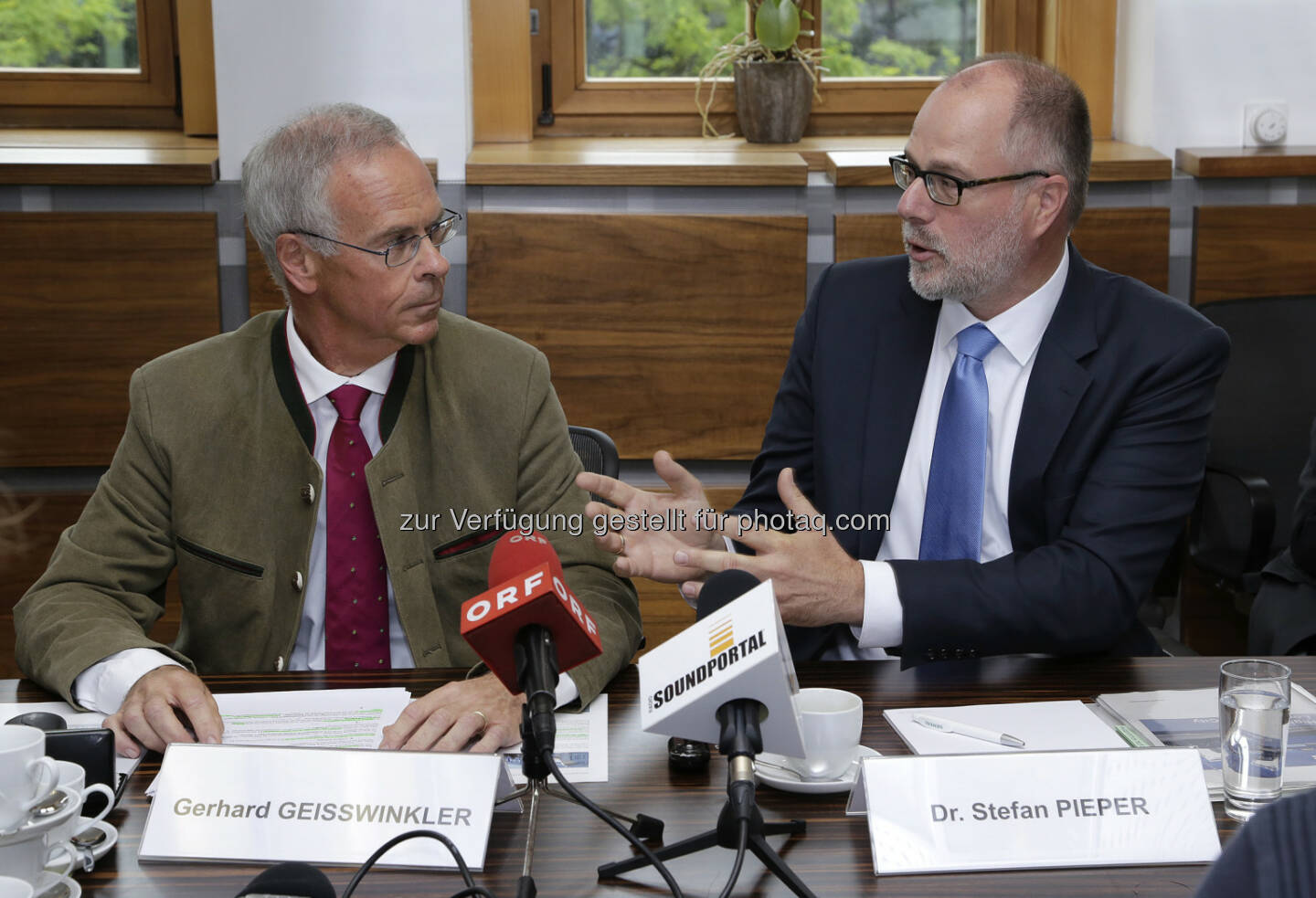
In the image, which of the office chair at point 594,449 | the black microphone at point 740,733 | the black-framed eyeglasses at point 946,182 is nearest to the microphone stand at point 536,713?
the black microphone at point 740,733

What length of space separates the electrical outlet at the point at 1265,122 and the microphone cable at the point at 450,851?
2738mm

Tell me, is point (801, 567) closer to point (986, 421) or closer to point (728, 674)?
point (986, 421)

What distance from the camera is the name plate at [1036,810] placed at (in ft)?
3.73

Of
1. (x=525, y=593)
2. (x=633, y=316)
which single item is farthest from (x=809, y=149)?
(x=525, y=593)

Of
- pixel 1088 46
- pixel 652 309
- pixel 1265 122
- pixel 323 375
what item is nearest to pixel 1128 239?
pixel 1265 122

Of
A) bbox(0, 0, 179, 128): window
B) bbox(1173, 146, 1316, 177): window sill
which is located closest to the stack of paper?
bbox(1173, 146, 1316, 177): window sill

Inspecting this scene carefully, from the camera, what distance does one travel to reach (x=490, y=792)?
1.18 m

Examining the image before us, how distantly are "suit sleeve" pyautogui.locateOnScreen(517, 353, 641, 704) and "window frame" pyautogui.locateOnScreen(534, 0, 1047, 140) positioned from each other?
62.5 inches

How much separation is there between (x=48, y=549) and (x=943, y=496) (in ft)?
7.13

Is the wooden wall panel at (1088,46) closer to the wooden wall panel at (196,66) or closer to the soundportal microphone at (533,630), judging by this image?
→ the wooden wall panel at (196,66)

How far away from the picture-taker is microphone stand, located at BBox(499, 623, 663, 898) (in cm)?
106

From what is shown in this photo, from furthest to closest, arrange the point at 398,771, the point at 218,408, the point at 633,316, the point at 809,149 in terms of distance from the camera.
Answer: the point at 809,149 → the point at 633,316 → the point at 218,408 → the point at 398,771

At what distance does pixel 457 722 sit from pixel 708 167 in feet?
6.08

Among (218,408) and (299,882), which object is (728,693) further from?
(218,408)
